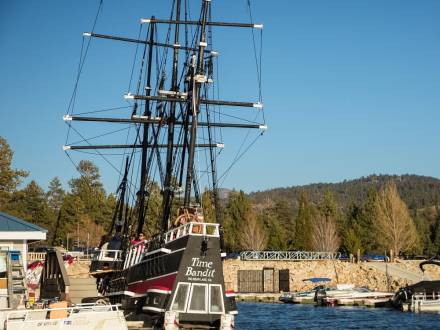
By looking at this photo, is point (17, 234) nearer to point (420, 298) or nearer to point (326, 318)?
point (326, 318)

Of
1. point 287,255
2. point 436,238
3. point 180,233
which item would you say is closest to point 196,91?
point 180,233

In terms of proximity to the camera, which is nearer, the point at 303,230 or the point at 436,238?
the point at 303,230

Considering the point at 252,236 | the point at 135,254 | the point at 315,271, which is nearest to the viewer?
the point at 135,254

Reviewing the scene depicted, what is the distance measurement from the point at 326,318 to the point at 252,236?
52286mm

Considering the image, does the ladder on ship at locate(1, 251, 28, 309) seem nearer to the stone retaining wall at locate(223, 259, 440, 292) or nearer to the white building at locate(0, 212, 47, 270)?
the white building at locate(0, 212, 47, 270)

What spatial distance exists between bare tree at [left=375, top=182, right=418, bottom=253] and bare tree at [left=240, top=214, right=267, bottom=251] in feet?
57.1

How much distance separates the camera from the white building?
105 ft

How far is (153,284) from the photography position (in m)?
33.5

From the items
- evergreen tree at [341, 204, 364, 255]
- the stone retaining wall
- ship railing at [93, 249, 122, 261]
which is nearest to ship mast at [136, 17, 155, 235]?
ship railing at [93, 249, 122, 261]

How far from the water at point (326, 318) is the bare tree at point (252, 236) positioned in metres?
40.0

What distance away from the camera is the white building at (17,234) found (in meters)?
32.2

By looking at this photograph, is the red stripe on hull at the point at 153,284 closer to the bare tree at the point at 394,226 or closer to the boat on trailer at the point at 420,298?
the boat on trailer at the point at 420,298

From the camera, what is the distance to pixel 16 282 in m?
29.9

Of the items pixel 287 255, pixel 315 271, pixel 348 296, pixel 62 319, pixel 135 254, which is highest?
pixel 287 255
